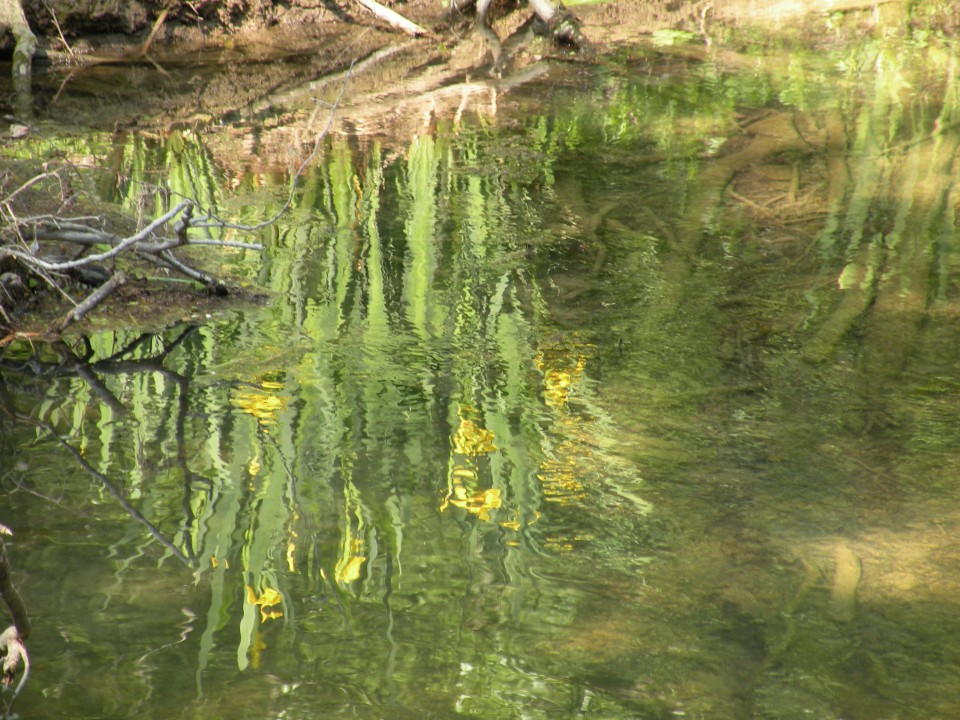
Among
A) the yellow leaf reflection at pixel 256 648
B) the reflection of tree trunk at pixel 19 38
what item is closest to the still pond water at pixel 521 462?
the yellow leaf reflection at pixel 256 648

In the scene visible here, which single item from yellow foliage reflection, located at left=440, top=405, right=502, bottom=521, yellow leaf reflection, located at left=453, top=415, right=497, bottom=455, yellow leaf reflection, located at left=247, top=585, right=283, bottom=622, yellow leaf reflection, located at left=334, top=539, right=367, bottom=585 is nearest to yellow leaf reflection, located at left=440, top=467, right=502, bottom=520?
yellow foliage reflection, located at left=440, top=405, right=502, bottom=521

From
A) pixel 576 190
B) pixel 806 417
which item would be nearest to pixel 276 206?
pixel 576 190

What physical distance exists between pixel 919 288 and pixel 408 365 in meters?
2.47

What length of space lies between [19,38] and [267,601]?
8.54 m

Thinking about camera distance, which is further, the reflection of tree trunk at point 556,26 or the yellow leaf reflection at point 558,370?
the reflection of tree trunk at point 556,26

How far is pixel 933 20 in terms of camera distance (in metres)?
10.7

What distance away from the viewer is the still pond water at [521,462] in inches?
106

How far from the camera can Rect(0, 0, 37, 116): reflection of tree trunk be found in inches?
370

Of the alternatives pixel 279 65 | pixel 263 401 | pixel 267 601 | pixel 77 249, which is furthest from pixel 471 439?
pixel 279 65

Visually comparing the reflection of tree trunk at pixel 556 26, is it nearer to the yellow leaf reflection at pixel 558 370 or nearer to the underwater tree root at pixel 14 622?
the yellow leaf reflection at pixel 558 370

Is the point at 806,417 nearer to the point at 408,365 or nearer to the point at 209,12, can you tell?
the point at 408,365

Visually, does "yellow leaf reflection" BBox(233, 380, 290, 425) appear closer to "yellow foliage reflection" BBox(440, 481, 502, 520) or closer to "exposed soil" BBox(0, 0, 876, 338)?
"yellow foliage reflection" BBox(440, 481, 502, 520)

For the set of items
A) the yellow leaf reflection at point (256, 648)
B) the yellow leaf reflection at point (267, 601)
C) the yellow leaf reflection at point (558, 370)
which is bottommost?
the yellow leaf reflection at point (256, 648)

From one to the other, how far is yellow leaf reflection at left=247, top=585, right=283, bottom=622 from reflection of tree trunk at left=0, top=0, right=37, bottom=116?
24.8ft
